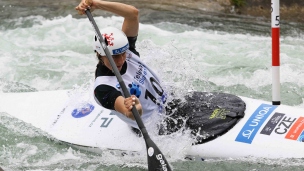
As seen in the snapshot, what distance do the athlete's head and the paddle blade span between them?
0.68 meters

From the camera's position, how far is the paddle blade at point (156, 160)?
14.9 ft

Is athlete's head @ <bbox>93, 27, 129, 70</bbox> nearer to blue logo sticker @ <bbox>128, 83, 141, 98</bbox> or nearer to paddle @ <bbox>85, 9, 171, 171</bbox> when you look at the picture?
paddle @ <bbox>85, 9, 171, 171</bbox>

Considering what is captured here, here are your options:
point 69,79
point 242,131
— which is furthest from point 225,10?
point 242,131

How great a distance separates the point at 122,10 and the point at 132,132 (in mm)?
1078

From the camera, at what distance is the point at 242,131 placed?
201 inches

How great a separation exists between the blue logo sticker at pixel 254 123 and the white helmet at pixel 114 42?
1.21 m

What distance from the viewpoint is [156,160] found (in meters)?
4.56

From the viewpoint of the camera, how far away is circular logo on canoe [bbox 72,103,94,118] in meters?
5.84

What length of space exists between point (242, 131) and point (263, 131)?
18 centimetres

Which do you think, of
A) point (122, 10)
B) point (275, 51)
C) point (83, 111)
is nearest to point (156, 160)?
point (122, 10)

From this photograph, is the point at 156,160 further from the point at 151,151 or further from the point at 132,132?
the point at 132,132

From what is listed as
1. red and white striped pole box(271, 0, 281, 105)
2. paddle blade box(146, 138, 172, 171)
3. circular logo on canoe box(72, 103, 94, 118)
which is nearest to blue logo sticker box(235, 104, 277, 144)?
red and white striped pole box(271, 0, 281, 105)

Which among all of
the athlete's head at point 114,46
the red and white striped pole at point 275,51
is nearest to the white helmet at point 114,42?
the athlete's head at point 114,46

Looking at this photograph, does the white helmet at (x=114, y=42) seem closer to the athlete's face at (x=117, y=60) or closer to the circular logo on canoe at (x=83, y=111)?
the athlete's face at (x=117, y=60)
